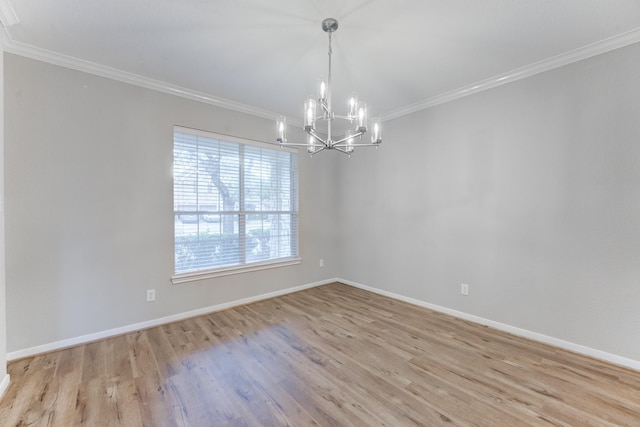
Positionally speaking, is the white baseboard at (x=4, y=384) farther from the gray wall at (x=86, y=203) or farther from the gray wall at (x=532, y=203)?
the gray wall at (x=532, y=203)

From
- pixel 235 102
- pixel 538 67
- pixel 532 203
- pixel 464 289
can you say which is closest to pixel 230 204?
pixel 235 102

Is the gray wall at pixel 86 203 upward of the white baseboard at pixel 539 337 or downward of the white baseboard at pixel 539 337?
upward

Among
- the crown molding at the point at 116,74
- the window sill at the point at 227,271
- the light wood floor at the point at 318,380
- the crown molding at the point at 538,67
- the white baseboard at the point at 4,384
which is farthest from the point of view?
the window sill at the point at 227,271

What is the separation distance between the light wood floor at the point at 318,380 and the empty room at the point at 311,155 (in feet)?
0.06

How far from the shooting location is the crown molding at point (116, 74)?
2230 millimetres

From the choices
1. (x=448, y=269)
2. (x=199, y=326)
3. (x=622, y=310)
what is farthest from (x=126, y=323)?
(x=622, y=310)

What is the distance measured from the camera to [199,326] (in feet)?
9.36

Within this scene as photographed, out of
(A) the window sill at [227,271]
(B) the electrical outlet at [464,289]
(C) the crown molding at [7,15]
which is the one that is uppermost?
(C) the crown molding at [7,15]

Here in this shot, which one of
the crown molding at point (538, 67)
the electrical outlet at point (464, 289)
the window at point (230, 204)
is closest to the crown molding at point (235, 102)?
the crown molding at point (538, 67)

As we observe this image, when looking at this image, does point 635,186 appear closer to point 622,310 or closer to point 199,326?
point 622,310

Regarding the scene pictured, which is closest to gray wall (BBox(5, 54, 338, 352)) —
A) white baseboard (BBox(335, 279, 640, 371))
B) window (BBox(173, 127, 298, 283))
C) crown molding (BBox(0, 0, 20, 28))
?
window (BBox(173, 127, 298, 283))

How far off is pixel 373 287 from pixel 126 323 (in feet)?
10.2

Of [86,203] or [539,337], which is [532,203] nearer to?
[539,337]

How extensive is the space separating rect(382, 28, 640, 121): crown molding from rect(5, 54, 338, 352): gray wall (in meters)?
2.75
